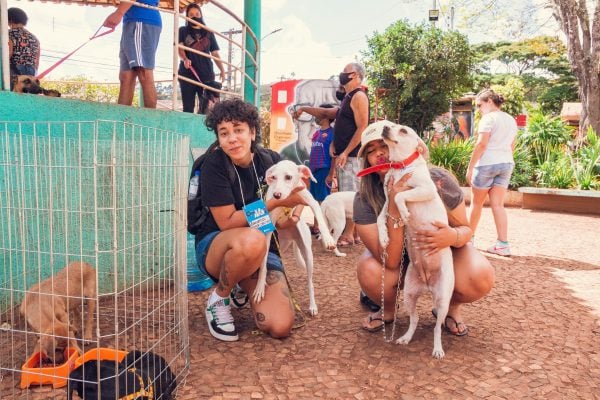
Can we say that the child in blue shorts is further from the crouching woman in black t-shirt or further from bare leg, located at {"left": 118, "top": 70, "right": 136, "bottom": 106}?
the crouching woman in black t-shirt

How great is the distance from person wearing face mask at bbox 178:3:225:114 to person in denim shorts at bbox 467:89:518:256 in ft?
10.8

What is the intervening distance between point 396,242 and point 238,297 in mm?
1311

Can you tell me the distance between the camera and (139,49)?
4184mm

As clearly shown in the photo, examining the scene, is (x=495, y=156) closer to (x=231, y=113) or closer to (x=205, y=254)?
(x=231, y=113)

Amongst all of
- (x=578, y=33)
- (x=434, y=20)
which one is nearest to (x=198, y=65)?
(x=578, y=33)

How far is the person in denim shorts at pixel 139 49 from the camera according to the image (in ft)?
13.7

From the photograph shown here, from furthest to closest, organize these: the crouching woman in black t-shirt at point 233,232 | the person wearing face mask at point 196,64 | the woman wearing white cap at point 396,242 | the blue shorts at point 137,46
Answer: the person wearing face mask at point 196,64 < the blue shorts at point 137,46 < the crouching woman in black t-shirt at point 233,232 < the woman wearing white cap at point 396,242

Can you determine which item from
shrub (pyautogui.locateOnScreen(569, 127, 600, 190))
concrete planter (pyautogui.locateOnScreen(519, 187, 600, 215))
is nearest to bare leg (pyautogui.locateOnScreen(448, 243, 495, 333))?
concrete planter (pyautogui.locateOnScreen(519, 187, 600, 215))

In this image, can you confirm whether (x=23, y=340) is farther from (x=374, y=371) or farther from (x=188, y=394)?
(x=374, y=371)

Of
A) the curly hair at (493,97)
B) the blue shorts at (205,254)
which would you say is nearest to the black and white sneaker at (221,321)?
the blue shorts at (205,254)

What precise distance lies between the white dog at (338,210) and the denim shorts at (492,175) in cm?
153

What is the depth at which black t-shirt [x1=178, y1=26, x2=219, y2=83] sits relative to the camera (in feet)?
19.3

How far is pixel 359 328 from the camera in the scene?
3211mm

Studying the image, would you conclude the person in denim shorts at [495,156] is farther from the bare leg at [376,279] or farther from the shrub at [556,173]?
the shrub at [556,173]
